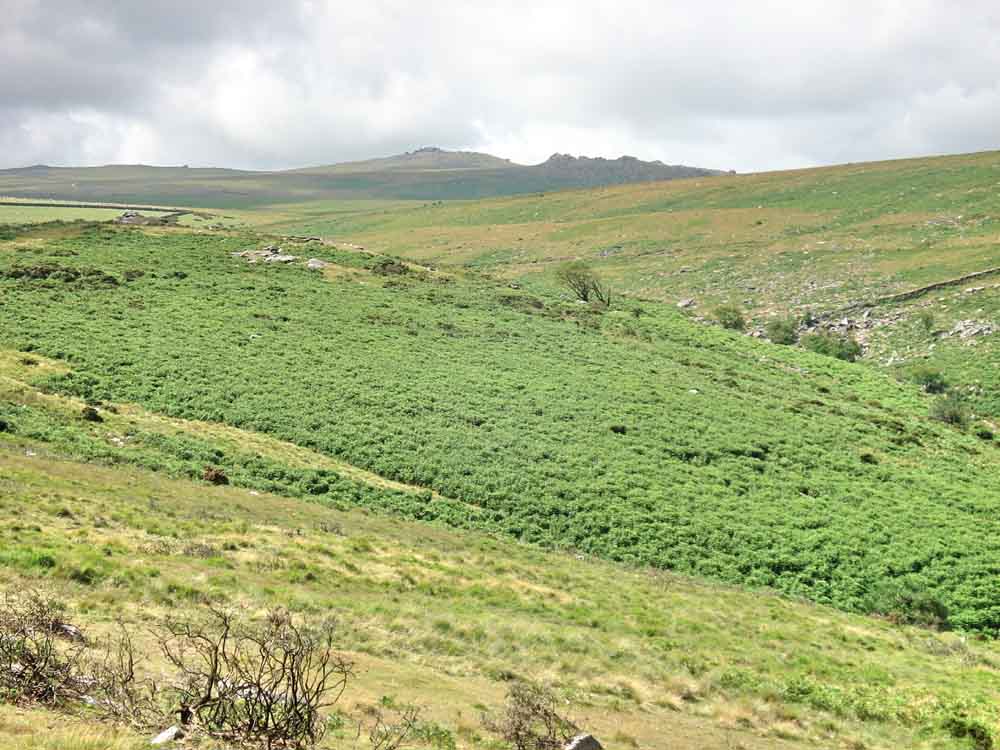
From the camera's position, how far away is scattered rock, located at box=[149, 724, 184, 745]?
7.65m

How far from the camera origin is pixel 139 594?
14.0 meters

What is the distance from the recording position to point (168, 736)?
7742 mm

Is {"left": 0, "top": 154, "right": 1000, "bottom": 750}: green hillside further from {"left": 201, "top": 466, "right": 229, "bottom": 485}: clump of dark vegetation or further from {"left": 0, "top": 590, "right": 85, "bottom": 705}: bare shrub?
{"left": 201, "top": 466, "right": 229, "bottom": 485}: clump of dark vegetation

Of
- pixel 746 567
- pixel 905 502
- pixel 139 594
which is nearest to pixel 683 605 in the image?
pixel 746 567

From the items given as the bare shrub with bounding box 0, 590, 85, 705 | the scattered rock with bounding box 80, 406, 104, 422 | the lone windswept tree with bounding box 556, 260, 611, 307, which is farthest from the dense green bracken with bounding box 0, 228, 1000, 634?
the bare shrub with bounding box 0, 590, 85, 705

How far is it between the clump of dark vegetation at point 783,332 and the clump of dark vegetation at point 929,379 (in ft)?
40.6

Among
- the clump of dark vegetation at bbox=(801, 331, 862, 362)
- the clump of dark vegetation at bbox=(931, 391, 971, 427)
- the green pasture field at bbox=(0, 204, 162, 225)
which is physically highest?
the green pasture field at bbox=(0, 204, 162, 225)

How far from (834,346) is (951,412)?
1683 centimetres

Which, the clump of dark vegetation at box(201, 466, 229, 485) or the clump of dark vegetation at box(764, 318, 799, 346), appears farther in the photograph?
the clump of dark vegetation at box(764, 318, 799, 346)

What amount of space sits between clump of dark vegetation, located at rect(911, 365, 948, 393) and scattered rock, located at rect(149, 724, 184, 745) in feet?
193

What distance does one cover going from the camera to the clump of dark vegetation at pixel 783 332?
66.8 metres

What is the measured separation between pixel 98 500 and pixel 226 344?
80.0ft

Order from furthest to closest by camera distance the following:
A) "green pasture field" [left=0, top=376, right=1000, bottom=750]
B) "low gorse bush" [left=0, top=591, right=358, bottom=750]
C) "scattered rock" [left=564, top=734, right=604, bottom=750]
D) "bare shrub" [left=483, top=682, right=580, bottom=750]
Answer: "green pasture field" [left=0, top=376, right=1000, bottom=750]
"bare shrub" [left=483, top=682, right=580, bottom=750]
"scattered rock" [left=564, top=734, right=604, bottom=750]
"low gorse bush" [left=0, top=591, right=358, bottom=750]

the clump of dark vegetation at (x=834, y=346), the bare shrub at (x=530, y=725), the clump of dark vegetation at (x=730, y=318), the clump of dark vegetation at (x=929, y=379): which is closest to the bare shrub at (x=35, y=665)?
the bare shrub at (x=530, y=725)
